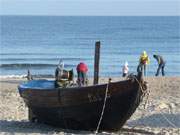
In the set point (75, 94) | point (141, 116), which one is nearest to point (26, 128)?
point (75, 94)

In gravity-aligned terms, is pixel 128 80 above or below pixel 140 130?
above

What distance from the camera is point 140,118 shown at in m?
18.9

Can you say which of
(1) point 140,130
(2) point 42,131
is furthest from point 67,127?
(1) point 140,130

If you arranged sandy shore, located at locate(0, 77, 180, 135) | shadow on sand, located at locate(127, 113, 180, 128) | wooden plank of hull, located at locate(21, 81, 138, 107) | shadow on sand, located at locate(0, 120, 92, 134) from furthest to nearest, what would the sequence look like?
shadow on sand, located at locate(127, 113, 180, 128)
sandy shore, located at locate(0, 77, 180, 135)
shadow on sand, located at locate(0, 120, 92, 134)
wooden plank of hull, located at locate(21, 81, 138, 107)

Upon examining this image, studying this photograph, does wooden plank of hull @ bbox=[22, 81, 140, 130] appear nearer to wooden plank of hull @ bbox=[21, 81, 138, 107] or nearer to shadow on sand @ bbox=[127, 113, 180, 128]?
wooden plank of hull @ bbox=[21, 81, 138, 107]

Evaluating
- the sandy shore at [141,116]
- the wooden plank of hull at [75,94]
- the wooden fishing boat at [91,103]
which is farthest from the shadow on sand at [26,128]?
the wooden plank of hull at [75,94]

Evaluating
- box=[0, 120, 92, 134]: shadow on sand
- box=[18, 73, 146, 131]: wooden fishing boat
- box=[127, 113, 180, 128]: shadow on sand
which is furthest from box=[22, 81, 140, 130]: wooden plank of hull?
box=[127, 113, 180, 128]: shadow on sand

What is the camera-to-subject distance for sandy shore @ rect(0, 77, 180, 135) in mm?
16625

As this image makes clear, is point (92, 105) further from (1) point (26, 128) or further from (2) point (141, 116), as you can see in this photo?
(2) point (141, 116)

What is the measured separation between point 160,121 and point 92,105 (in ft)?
10.8

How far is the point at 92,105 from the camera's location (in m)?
15.8

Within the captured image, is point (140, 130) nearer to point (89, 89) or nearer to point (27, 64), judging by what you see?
point (89, 89)

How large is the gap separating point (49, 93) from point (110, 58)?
36.0 m

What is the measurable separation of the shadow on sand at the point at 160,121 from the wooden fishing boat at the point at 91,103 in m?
1.93
